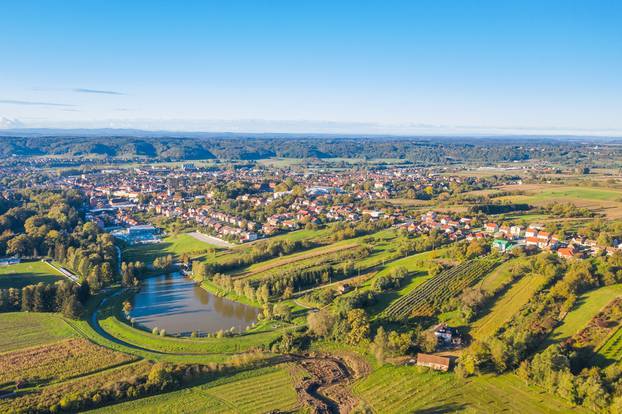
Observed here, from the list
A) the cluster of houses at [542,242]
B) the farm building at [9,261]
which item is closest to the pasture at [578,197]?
the cluster of houses at [542,242]

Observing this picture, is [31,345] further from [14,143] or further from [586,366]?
[14,143]

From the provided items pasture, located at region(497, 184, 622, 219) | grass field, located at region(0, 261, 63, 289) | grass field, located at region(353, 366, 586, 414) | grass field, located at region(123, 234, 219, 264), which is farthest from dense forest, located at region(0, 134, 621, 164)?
grass field, located at region(353, 366, 586, 414)

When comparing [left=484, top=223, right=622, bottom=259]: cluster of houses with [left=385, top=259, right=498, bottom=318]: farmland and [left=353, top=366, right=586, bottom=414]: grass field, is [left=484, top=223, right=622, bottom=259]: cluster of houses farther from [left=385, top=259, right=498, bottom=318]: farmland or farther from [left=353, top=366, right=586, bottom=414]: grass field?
[left=353, top=366, right=586, bottom=414]: grass field

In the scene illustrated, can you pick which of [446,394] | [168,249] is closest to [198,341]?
[446,394]

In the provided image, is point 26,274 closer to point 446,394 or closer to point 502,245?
point 446,394

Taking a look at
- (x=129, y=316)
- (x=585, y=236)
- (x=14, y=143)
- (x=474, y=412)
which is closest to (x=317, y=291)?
(x=129, y=316)
